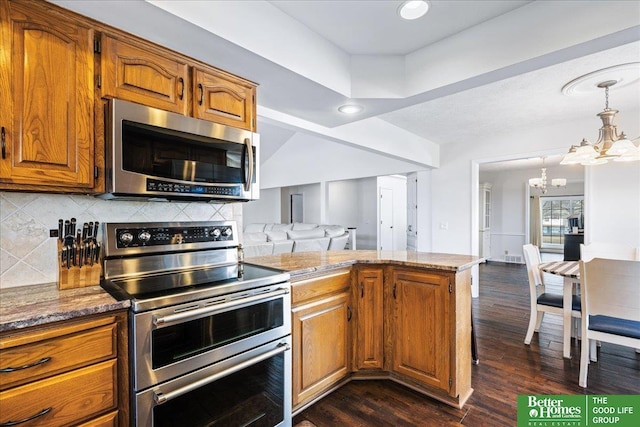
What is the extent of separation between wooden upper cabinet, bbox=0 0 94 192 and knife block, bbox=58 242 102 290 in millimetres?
365

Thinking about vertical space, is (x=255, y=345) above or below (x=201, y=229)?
below

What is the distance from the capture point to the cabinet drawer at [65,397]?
0.99 m

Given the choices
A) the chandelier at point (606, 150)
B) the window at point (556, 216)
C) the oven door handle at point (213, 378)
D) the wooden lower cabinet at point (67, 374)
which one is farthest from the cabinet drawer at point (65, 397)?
the window at point (556, 216)

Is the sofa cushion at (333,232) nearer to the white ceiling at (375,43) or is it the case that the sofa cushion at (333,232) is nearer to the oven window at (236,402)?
the white ceiling at (375,43)

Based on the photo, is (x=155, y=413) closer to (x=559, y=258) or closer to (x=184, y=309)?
(x=184, y=309)

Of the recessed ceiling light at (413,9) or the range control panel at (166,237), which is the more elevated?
the recessed ceiling light at (413,9)

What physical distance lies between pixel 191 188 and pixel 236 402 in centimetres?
112

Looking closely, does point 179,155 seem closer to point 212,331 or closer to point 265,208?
point 212,331

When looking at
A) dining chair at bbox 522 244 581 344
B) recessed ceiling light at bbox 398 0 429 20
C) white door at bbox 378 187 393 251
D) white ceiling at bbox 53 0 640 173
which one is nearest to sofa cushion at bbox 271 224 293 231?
white door at bbox 378 187 393 251

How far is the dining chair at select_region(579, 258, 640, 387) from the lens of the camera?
2.09 m

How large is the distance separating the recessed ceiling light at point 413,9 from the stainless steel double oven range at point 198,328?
1641 millimetres

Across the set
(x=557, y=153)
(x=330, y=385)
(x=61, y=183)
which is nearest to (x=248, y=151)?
(x=61, y=183)

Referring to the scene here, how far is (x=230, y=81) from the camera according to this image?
1915mm

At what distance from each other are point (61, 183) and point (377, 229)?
7.48 metres
